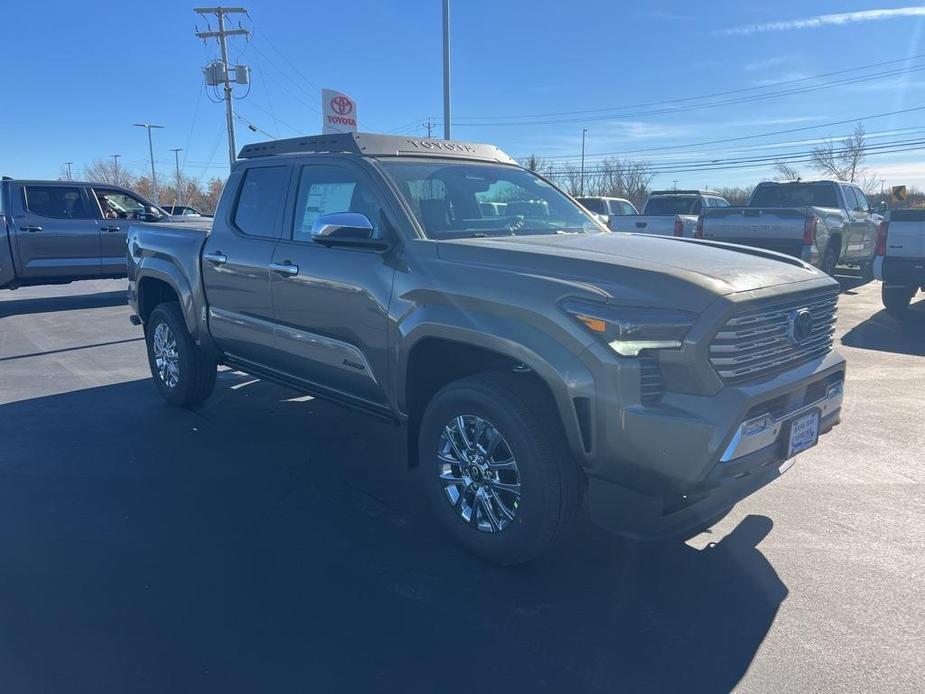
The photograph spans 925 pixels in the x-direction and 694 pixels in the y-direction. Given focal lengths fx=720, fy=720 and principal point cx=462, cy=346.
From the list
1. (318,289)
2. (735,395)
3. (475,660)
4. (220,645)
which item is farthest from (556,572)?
(318,289)

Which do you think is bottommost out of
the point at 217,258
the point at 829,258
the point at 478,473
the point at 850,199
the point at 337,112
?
the point at 478,473

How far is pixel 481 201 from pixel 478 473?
1.82m

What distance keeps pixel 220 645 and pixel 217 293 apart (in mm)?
3053

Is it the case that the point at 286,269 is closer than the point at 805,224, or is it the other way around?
the point at 286,269

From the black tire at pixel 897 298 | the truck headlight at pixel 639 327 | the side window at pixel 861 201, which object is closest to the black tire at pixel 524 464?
the truck headlight at pixel 639 327

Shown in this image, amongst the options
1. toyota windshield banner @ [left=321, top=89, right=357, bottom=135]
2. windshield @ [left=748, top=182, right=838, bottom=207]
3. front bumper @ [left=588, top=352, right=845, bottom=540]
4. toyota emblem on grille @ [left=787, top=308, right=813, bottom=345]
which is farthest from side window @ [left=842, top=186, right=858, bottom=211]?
front bumper @ [left=588, top=352, right=845, bottom=540]

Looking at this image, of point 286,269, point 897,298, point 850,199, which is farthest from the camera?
point 850,199

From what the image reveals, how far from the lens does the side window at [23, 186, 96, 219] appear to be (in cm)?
1170

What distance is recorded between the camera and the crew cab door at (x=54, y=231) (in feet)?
37.6

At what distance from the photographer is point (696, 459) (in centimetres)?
283

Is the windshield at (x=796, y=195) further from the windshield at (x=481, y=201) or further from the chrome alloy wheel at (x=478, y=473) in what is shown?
the chrome alloy wheel at (x=478, y=473)

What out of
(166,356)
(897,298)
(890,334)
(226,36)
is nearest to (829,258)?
(897,298)

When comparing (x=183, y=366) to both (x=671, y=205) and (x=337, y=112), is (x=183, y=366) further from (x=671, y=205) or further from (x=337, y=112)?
(x=671, y=205)

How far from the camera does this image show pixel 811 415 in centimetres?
337
